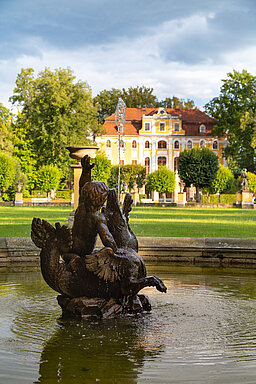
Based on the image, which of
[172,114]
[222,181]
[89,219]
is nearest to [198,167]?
[222,181]

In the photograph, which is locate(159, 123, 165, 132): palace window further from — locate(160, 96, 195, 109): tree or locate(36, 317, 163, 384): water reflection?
locate(36, 317, 163, 384): water reflection

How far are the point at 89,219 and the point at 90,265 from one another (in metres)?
0.47

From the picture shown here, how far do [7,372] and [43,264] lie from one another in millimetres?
1872

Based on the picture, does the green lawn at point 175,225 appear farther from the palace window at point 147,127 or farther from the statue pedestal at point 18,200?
the palace window at point 147,127

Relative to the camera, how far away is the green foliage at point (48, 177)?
56.0m

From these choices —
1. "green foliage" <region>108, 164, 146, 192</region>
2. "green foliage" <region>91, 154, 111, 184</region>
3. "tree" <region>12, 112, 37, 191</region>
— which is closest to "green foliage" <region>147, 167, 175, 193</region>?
"green foliage" <region>108, 164, 146, 192</region>

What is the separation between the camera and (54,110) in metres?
59.4

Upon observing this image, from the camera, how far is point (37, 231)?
5.58 meters

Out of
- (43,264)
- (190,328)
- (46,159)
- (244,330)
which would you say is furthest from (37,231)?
(46,159)

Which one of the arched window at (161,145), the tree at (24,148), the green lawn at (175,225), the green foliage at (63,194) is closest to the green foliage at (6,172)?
the tree at (24,148)

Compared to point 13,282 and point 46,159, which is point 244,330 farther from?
point 46,159

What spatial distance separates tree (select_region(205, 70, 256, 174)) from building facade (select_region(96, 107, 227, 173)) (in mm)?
20121

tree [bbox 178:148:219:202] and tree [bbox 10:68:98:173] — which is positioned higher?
tree [bbox 10:68:98:173]

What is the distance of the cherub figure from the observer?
5.31 meters
